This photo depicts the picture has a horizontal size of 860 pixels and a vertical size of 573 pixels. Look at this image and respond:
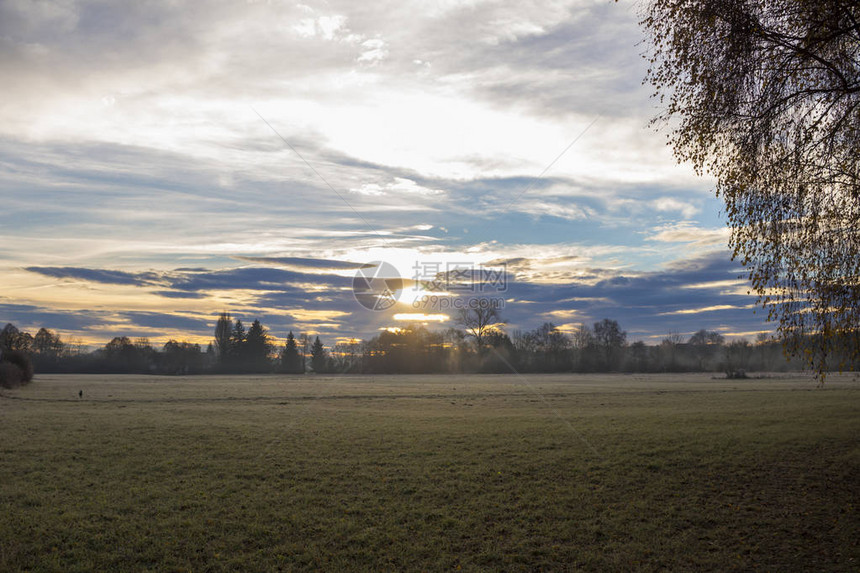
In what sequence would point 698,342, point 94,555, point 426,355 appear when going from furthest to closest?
point 698,342, point 426,355, point 94,555

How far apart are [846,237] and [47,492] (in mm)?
19585

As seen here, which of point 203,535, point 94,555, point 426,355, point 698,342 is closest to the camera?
point 94,555

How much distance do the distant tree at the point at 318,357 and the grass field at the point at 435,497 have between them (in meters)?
94.6

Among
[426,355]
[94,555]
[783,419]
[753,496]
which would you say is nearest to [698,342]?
[426,355]

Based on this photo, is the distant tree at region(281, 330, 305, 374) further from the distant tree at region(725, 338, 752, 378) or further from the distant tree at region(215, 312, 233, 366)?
the distant tree at region(725, 338, 752, 378)

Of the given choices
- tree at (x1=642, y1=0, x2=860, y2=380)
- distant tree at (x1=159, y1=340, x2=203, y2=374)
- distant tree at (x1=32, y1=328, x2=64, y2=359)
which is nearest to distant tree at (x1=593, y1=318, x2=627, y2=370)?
distant tree at (x1=159, y1=340, x2=203, y2=374)

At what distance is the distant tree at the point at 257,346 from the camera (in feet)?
392

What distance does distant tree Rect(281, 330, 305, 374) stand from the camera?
118 meters

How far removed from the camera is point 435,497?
42.6ft

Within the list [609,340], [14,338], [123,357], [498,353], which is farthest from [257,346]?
[609,340]

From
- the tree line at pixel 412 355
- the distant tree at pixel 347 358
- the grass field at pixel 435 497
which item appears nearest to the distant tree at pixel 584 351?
the tree line at pixel 412 355

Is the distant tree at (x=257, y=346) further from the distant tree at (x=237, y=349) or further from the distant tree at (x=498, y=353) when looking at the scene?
the distant tree at (x=498, y=353)

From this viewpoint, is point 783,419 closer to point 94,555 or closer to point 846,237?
point 846,237

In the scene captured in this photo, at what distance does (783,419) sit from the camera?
24250 millimetres
